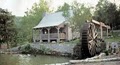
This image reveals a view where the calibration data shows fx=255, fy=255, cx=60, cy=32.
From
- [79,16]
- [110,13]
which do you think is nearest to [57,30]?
[79,16]

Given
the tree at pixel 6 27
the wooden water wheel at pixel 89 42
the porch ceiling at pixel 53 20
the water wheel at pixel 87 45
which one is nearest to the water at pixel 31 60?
the water wheel at pixel 87 45

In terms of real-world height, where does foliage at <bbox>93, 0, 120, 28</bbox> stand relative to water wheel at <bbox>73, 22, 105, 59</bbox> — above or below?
above

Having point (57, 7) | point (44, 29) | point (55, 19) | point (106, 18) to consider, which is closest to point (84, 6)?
point (106, 18)

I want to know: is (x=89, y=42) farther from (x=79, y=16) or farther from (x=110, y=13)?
(x=79, y=16)

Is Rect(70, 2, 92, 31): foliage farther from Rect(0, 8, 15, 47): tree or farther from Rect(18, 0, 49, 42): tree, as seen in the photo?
Rect(18, 0, 49, 42): tree

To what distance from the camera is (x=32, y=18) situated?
183 feet

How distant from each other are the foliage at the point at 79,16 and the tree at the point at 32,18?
54.0 ft

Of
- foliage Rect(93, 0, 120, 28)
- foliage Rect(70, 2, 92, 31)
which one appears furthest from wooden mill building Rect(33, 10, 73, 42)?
foliage Rect(93, 0, 120, 28)

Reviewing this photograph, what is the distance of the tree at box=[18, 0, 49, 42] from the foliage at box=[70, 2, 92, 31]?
648 inches

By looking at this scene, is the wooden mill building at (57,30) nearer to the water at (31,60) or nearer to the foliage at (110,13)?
the foliage at (110,13)

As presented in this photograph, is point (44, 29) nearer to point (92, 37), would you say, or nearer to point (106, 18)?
point (106, 18)

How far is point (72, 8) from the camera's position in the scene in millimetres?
36625

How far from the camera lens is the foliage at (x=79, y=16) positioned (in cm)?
3342

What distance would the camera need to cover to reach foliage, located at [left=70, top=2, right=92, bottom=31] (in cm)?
3342
